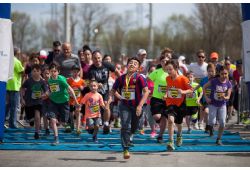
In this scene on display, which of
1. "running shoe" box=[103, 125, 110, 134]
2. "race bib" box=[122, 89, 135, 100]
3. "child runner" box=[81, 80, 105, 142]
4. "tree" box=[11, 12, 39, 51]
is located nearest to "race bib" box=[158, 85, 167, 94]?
"child runner" box=[81, 80, 105, 142]

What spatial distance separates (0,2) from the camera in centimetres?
1223

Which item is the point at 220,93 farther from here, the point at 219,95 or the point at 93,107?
the point at 93,107

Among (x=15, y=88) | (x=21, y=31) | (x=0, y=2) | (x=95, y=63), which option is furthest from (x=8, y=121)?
(x=21, y=31)

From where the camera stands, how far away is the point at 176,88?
480 inches

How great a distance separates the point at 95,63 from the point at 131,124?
352 centimetres

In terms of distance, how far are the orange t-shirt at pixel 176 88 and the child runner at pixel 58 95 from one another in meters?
2.27

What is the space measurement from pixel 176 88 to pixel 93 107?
2.31 metres

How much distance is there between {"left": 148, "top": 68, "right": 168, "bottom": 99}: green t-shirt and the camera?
13.5 metres

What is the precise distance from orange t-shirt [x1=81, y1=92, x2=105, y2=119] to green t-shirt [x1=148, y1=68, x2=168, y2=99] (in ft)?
3.96

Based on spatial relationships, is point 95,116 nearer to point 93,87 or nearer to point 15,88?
point 93,87

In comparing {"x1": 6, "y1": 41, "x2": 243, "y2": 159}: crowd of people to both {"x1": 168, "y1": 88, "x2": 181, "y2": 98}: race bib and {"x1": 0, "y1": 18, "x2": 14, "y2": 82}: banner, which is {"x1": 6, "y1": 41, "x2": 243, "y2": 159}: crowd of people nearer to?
{"x1": 168, "y1": 88, "x2": 181, "y2": 98}: race bib

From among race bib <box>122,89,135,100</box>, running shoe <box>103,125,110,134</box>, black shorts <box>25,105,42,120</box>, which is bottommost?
running shoe <box>103,125,110,134</box>

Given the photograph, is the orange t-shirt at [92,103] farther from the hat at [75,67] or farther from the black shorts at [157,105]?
the hat at [75,67]

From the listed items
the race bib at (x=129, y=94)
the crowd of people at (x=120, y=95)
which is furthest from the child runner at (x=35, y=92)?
the race bib at (x=129, y=94)
